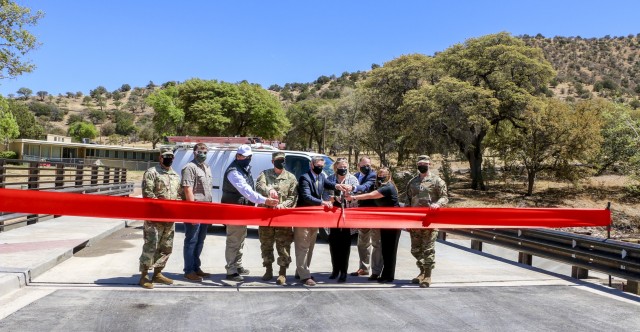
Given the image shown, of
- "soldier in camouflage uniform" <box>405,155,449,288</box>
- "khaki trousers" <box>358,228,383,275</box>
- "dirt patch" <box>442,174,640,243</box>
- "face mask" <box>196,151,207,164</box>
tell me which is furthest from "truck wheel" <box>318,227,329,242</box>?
"dirt patch" <box>442,174,640,243</box>

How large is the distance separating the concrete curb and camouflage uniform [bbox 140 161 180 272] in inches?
61.9

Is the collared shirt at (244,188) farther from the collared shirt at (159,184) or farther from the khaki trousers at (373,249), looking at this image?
the khaki trousers at (373,249)

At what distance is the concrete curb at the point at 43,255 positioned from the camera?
7.10 m

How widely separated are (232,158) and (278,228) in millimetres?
6358

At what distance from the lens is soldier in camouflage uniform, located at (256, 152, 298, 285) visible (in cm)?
817

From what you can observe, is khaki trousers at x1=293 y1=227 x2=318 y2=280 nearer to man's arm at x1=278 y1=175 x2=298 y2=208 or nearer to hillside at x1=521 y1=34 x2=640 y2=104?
man's arm at x1=278 y1=175 x2=298 y2=208

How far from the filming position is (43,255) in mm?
8820

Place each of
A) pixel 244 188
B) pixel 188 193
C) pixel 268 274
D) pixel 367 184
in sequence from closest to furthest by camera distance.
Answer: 1. pixel 188 193
2. pixel 244 188
3. pixel 268 274
4. pixel 367 184

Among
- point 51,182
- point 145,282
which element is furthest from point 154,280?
point 51,182

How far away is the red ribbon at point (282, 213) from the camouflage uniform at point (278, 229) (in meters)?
0.26

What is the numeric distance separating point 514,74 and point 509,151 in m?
5.52

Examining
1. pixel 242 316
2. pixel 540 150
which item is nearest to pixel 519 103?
pixel 540 150

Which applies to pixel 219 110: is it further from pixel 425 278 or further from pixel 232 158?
pixel 425 278

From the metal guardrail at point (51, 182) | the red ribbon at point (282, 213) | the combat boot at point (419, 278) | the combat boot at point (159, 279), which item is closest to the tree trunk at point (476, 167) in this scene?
the metal guardrail at point (51, 182)
